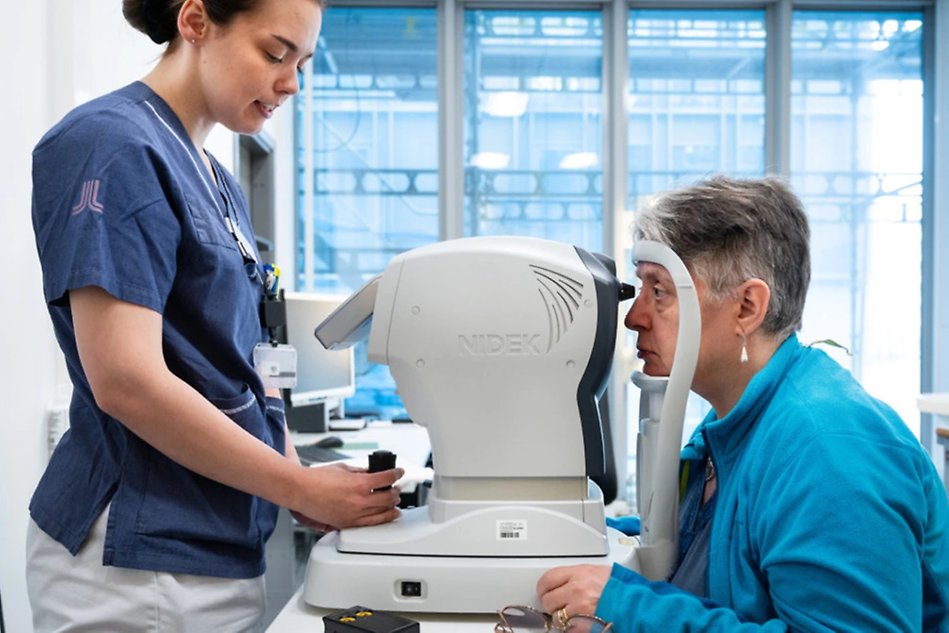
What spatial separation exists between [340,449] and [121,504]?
1.88m

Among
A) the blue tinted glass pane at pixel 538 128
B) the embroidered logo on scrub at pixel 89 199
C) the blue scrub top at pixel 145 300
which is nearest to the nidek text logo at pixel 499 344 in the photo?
the blue scrub top at pixel 145 300

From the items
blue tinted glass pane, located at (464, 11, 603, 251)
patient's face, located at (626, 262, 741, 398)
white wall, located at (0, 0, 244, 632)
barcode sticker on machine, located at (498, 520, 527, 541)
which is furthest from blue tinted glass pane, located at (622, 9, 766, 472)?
barcode sticker on machine, located at (498, 520, 527, 541)

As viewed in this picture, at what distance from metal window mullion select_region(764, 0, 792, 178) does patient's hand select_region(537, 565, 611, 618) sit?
12.3 feet

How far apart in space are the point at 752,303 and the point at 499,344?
1.03 ft

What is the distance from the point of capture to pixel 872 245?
4.41 m

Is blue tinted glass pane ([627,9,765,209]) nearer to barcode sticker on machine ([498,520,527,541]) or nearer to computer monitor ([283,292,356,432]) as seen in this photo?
computer monitor ([283,292,356,432])

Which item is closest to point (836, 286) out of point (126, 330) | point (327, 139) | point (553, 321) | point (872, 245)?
point (872, 245)

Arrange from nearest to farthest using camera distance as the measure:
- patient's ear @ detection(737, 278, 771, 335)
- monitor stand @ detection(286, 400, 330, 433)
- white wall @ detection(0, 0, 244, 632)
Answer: patient's ear @ detection(737, 278, 771, 335) → white wall @ detection(0, 0, 244, 632) → monitor stand @ detection(286, 400, 330, 433)

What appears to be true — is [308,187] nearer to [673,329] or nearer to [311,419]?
[311,419]

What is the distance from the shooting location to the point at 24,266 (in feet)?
5.46

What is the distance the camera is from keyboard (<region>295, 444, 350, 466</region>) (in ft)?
8.28

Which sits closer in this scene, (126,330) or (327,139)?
(126,330)

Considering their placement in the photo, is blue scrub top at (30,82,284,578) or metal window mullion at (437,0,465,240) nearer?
blue scrub top at (30,82,284,578)

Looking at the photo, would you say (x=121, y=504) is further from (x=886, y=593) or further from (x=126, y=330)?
(x=886, y=593)
